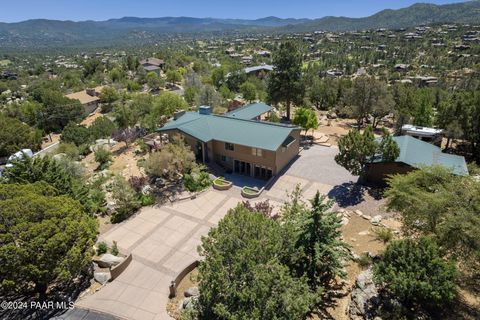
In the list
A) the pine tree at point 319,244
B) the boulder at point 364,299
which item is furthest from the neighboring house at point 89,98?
the boulder at point 364,299

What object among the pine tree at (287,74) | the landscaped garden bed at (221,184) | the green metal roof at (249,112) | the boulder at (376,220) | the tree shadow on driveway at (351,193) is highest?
the pine tree at (287,74)

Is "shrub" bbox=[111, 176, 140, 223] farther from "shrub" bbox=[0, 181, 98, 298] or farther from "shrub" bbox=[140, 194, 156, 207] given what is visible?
"shrub" bbox=[0, 181, 98, 298]

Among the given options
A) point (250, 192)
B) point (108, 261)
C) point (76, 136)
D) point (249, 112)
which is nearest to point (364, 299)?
point (250, 192)

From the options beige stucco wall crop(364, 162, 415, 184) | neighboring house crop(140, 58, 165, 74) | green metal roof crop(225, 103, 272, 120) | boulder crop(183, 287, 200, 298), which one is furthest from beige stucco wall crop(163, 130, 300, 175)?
neighboring house crop(140, 58, 165, 74)

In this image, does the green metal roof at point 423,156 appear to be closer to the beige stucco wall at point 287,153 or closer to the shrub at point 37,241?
the beige stucco wall at point 287,153

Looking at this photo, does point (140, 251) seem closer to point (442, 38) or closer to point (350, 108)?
point (350, 108)
